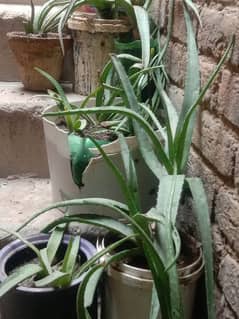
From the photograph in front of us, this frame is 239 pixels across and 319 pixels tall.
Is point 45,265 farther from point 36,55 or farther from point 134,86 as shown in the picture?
point 36,55

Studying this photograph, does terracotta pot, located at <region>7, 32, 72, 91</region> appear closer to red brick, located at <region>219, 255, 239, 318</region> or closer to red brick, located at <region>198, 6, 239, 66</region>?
red brick, located at <region>198, 6, 239, 66</region>

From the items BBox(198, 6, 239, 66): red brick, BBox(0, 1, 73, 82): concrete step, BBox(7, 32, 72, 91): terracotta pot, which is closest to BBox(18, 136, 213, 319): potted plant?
BBox(198, 6, 239, 66): red brick

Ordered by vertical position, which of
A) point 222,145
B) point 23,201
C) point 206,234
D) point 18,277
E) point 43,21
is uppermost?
point 43,21

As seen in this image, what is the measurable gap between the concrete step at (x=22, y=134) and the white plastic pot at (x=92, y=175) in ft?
0.86

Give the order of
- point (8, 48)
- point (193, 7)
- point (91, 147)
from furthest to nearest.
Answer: point (8, 48) → point (91, 147) → point (193, 7)

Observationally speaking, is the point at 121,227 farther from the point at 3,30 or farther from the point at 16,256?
the point at 3,30

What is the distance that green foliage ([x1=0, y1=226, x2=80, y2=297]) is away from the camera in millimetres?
890

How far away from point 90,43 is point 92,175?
1.73 ft

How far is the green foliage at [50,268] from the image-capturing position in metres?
0.89

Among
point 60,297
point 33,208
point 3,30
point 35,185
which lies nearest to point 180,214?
point 60,297

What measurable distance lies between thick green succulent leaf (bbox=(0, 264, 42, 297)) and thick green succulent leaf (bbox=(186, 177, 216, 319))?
327 millimetres

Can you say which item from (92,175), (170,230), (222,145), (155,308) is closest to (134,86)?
(92,175)

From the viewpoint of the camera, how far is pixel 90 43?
57.4 inches

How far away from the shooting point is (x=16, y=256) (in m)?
1.04
